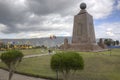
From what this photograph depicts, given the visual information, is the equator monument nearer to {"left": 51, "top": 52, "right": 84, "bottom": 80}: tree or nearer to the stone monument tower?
the stone monument tower

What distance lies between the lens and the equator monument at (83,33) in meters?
43.0

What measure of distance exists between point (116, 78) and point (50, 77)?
6016 millimetres

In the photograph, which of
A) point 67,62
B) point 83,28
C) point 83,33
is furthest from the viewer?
point 83,28

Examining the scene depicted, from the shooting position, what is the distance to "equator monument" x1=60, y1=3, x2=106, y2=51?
4295 cm

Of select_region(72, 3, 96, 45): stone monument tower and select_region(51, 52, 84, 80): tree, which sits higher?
select_region(72, 3, 96, 45): stone monument tower

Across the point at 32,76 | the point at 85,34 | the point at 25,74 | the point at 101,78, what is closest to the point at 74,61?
the point at 101,78

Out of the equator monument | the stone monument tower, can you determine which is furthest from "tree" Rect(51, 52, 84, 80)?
the stone monument tower

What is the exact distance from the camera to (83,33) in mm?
44406

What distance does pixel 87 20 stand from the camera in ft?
147

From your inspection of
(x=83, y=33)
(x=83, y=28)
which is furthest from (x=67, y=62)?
(x=83, y=28)

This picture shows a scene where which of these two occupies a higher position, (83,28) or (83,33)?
(83,28)

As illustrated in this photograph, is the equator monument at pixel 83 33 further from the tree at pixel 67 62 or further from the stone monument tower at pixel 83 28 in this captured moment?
the tree at pixel 67 62

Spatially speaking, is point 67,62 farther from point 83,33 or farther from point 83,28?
point 83,28

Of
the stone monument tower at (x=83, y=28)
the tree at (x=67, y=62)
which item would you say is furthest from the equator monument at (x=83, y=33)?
the tree at (x=67, y=62)
